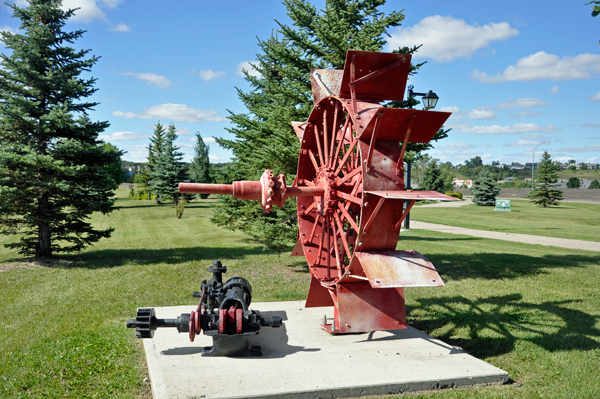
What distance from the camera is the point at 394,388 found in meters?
4.90

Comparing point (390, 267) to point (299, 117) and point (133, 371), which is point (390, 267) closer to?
point (133, 371)

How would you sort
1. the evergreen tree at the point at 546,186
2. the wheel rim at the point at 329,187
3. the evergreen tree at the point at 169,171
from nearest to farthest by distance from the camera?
the wheel rim at the point at 329,187
the evergreen tree at the point at 169,171
the evergreen tree at the point at 546,186

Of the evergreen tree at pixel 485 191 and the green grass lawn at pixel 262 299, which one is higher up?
the evergreen tree at pixel 485 191

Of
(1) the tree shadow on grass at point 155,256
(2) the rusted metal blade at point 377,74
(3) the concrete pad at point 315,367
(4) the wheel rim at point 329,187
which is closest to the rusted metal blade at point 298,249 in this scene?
(4) the wheel rim at point 329,187

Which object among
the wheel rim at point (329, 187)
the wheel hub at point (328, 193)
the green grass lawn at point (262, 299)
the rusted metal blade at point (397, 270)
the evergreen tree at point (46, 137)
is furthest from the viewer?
the evergreen tree at point (46, 137)

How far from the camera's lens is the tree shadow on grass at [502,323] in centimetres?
649

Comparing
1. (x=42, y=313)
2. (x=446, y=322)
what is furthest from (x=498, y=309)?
(x=42, y=313)

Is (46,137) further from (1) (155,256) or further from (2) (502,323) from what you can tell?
(2) (502,323)

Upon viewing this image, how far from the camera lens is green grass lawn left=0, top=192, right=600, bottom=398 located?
210 inches

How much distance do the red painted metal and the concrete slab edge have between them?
104cm

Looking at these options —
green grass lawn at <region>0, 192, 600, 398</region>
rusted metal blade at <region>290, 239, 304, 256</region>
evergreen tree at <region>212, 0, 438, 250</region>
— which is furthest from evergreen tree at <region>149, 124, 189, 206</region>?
rusted metal blade at <region>290, 239, 304, 256</region>

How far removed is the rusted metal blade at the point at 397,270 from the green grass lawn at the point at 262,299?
A: 47.7 inches

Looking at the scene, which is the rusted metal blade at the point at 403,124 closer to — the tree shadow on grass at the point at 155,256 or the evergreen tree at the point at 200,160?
the tree shadow on grass at the point at 155,256

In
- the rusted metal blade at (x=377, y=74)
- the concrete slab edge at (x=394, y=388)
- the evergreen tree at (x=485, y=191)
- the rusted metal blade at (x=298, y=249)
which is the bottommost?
the concrete slab edge at (x=394, y=388)
